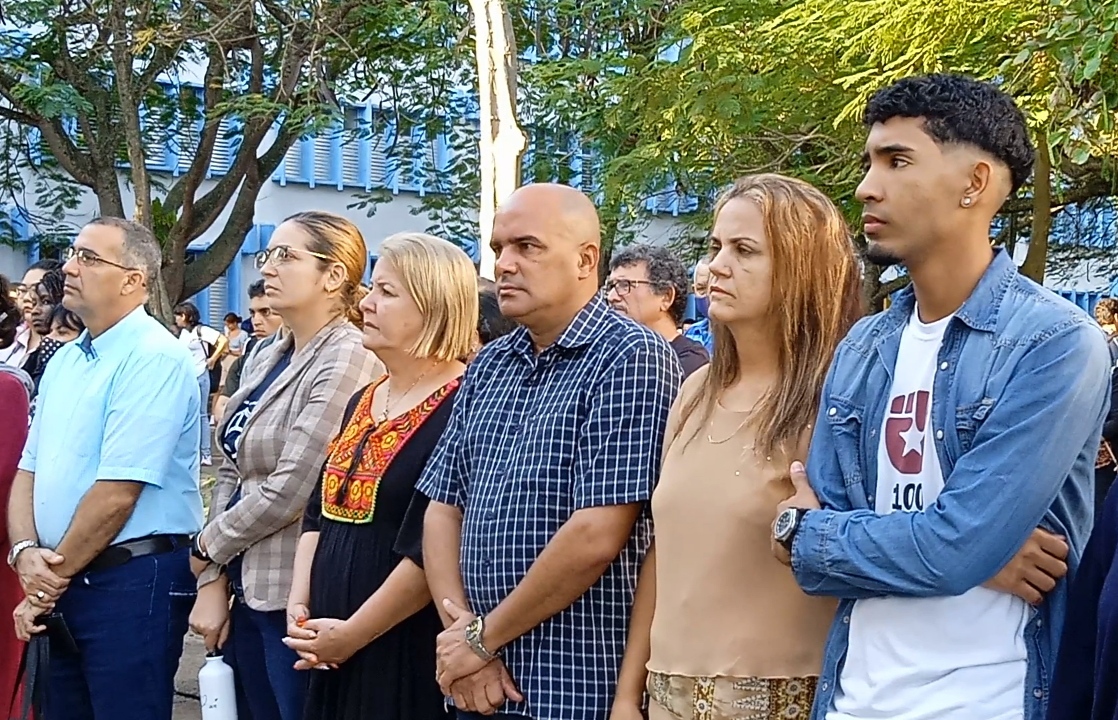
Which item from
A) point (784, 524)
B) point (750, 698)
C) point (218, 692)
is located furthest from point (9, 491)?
point (784, 524)

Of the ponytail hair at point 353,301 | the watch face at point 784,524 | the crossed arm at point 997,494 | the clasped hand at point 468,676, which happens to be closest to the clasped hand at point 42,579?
the ponytail hair at point 353,301

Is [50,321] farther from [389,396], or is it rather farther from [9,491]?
[389,396]

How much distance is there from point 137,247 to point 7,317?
820 millimetres

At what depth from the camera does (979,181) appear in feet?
8.32

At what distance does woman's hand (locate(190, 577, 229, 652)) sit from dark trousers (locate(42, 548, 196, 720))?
0.66 feet

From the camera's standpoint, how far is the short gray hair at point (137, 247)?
→ 4.95 meters

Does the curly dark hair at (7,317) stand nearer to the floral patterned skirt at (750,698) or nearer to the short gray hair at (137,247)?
the short gray hair at (137,247)

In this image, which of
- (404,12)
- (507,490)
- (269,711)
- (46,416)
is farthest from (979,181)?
(404,12)

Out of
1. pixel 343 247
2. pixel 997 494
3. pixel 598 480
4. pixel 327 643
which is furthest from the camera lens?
pixel 343 247

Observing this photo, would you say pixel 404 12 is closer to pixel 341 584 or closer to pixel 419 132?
pixel 419 132

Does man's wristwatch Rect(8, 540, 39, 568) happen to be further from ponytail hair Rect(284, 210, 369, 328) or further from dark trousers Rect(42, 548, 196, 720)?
ponytail hair Rect(284, 210, 369, 328)

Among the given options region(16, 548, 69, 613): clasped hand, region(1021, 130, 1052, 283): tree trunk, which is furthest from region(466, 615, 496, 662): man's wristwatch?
region(1021, 130, 1052, 283): tree trunk

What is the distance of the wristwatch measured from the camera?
8.44ft

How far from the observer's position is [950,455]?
2.49 metres
